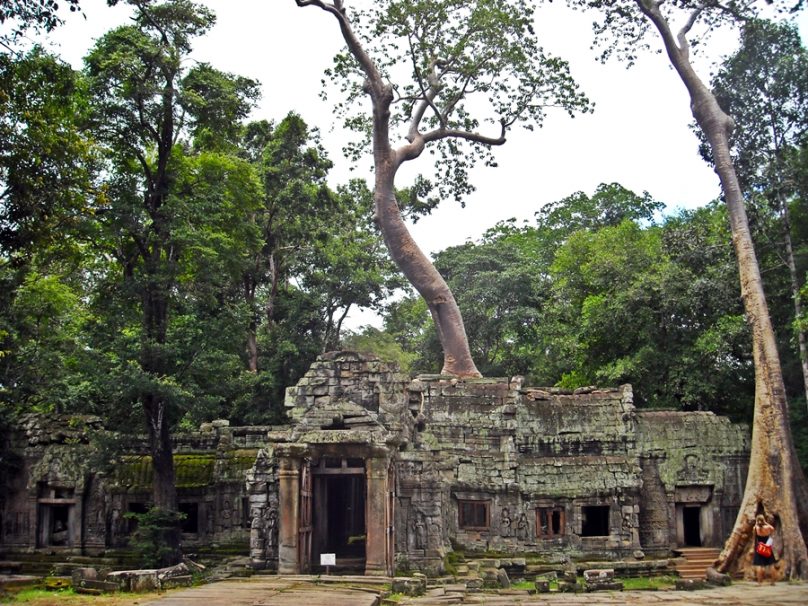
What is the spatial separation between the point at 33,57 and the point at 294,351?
16.3 metres

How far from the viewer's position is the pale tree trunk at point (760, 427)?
715 inches

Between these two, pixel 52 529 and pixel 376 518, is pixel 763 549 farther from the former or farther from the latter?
pixel 52 529

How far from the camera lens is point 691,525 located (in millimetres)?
22188

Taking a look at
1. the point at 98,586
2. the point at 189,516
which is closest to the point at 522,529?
the point at 189,516

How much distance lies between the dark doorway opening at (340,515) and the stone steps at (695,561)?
7.66 metres

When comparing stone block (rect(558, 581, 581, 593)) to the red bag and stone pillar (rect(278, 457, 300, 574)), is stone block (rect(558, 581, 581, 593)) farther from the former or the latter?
stone pillar (rect(278, 457, 300, 574))

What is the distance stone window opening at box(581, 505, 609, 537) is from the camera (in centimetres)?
2228

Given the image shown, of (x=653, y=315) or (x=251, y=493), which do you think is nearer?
(x=251, y=493)

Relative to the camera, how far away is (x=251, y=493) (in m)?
17.1

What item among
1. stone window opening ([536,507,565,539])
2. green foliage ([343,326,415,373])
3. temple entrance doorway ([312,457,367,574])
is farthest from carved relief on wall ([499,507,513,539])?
green foliage ([343,326,415,373])

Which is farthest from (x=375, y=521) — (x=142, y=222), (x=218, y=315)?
(x=142, y=222)

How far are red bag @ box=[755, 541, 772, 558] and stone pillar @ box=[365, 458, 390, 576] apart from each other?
8.15 m

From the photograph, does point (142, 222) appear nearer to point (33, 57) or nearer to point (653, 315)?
point (33, 57)

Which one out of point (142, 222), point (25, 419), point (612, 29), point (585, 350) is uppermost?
point (612, 29)
